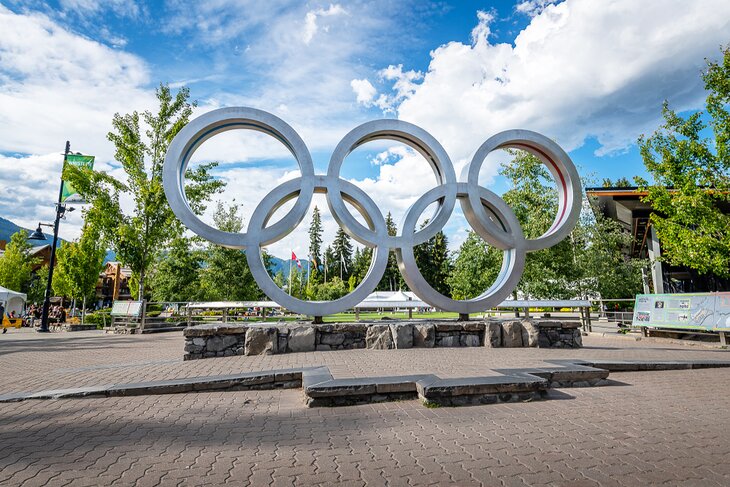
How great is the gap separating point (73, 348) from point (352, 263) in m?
59.2

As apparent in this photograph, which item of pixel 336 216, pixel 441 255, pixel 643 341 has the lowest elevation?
pixel 643 341

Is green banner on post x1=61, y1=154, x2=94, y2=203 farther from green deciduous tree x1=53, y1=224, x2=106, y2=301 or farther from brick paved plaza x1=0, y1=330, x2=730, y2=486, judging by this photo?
brick paved plaza x1=0, y1=330, x2=730, y2=486

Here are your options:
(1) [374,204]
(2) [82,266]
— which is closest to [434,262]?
(2) [82,266]

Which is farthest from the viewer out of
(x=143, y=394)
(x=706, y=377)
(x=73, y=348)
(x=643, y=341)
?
(x=643, y=341)

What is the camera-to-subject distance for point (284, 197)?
31.3 ft

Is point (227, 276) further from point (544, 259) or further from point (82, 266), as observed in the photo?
point (544, 259)

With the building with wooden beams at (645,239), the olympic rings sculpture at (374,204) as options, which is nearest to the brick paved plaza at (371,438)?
the olympic rings sculpture at (374,204)

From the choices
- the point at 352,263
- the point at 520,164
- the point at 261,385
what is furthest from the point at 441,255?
the point at 261,385

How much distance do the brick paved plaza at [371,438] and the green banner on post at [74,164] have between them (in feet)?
47.6

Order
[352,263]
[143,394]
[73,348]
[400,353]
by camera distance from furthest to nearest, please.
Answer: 1. [352,263]
2. [73,348]
3. [400,353]
4. [143,394]

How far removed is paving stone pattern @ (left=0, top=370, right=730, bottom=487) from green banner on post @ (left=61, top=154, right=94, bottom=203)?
1601 cm

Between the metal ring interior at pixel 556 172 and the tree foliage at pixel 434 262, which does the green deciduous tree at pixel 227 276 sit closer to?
the metal ring interior at pixel 556 172

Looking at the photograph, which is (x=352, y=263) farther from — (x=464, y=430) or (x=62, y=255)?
(x=464, y=430)

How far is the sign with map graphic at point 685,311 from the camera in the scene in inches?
439
